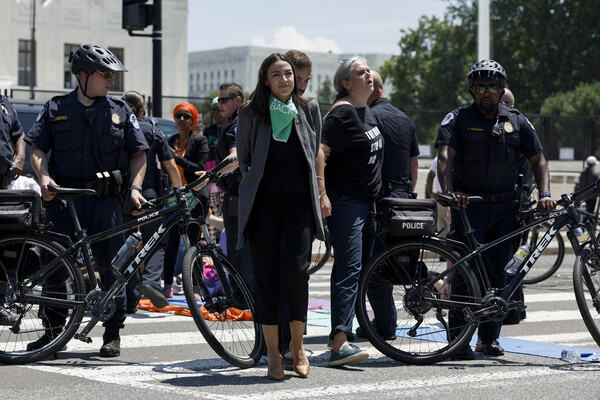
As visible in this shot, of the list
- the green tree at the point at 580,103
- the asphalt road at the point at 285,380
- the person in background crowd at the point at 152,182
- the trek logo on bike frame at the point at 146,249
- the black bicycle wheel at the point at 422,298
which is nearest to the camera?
the asphalt road at the point at 285,380

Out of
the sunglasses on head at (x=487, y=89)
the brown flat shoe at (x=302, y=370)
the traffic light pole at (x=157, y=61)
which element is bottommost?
the brown flat shoe at (x=302, y=370)

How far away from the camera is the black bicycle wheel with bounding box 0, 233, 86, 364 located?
654cm

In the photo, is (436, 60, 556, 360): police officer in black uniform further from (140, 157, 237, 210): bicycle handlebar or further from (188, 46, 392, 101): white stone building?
(188, 46, 392, 101): white stone building

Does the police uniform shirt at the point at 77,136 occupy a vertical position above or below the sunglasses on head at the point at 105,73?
below

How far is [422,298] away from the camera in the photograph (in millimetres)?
6770

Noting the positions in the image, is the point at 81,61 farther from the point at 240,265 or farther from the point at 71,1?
the point at 71,1

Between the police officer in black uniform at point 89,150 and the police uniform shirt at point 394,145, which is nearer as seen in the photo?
the police officer in black uniform at point 89,150

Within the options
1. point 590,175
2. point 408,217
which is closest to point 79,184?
point 408,217

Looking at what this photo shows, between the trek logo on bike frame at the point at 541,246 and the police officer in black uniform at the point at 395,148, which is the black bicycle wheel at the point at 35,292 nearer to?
the police officer in black uniform at the point at 395,148

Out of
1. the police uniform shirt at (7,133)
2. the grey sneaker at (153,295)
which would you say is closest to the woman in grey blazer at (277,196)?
the grey sneaker at (153,295)

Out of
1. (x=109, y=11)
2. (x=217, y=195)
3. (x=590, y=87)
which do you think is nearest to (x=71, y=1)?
(x=109, y=11)

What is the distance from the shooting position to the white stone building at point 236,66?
5969 inches

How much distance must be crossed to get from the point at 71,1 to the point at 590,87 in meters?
30.3

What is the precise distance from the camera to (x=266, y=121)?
6203 millimetres
